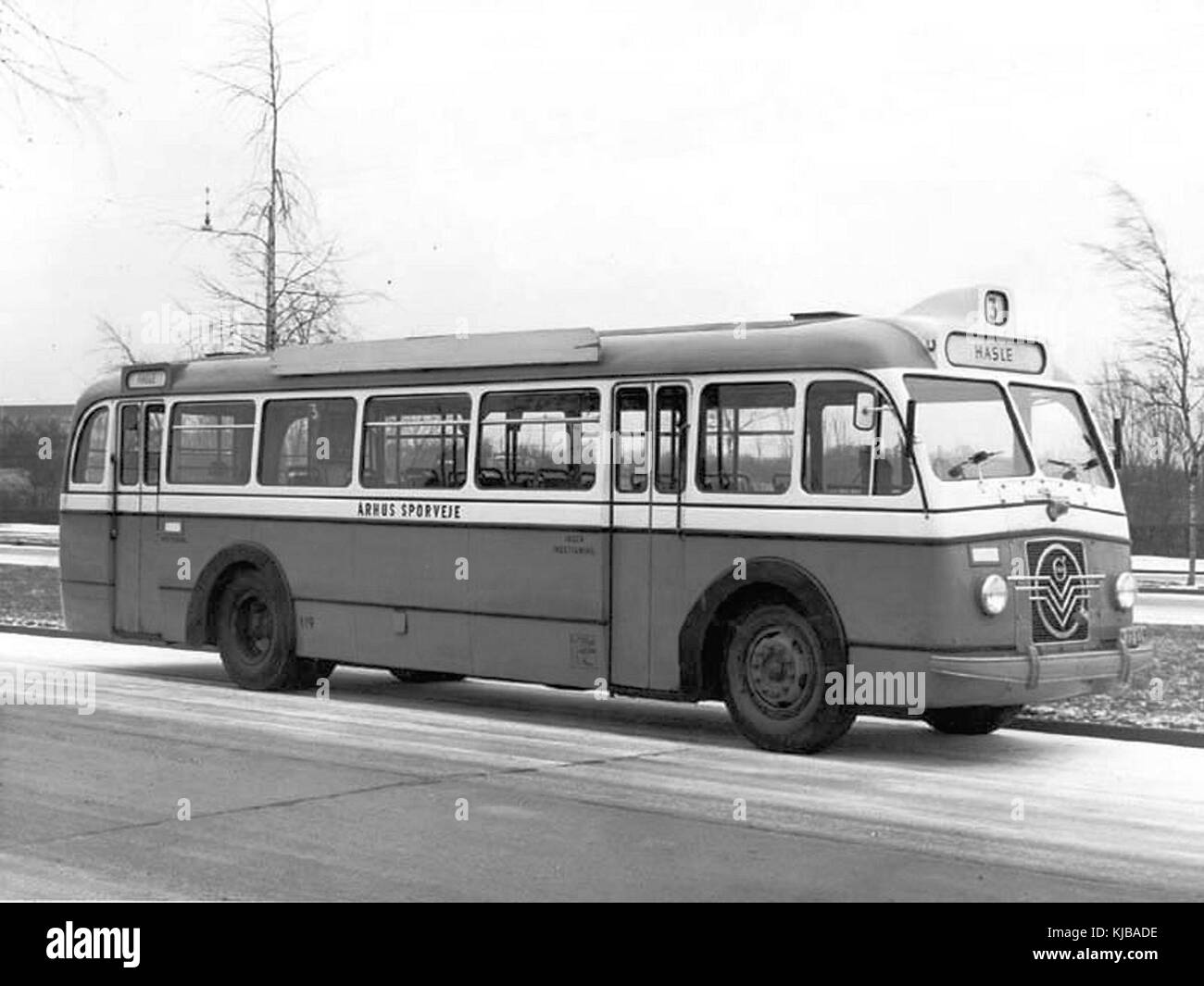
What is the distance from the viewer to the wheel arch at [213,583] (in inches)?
607

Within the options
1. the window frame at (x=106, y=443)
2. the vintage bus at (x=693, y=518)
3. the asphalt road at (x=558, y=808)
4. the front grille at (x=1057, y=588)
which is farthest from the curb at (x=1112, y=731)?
the window frame at (x=106, y=443)

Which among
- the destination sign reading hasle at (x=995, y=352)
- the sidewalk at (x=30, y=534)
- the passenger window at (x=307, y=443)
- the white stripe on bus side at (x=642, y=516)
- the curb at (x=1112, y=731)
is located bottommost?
the curb at (x=1112, y=731)

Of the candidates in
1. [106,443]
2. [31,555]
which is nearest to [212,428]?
[106,443]

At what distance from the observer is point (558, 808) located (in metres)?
9.49

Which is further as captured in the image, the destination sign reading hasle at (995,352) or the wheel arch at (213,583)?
the wheel arch at (213,583)

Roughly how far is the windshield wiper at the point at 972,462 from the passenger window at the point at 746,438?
1075 mm

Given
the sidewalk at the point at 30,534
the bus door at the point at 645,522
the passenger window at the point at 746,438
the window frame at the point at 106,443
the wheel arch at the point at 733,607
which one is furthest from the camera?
the sidewalk at the point at 30,534

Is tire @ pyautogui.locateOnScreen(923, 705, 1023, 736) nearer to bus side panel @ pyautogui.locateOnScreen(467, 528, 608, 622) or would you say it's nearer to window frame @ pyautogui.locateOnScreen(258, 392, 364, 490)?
bus side panel @ pyautogui.locateOnScreen(467, 528, 608, 622)

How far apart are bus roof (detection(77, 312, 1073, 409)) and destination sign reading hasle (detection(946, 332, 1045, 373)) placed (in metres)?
0.28

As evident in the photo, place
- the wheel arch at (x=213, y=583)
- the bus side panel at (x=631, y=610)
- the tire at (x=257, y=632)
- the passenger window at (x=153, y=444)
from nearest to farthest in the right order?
the bus side panel at (x=631, y=610), the tire at (x=257, y=632), the wheel arch at (x=213, y=583), the passenger window at (x=153, y=444)

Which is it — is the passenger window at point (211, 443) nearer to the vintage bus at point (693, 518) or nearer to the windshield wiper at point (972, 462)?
the vintage bus at point (693, 518)

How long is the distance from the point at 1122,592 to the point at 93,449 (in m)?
9.73

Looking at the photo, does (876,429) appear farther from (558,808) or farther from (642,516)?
(558,808)
